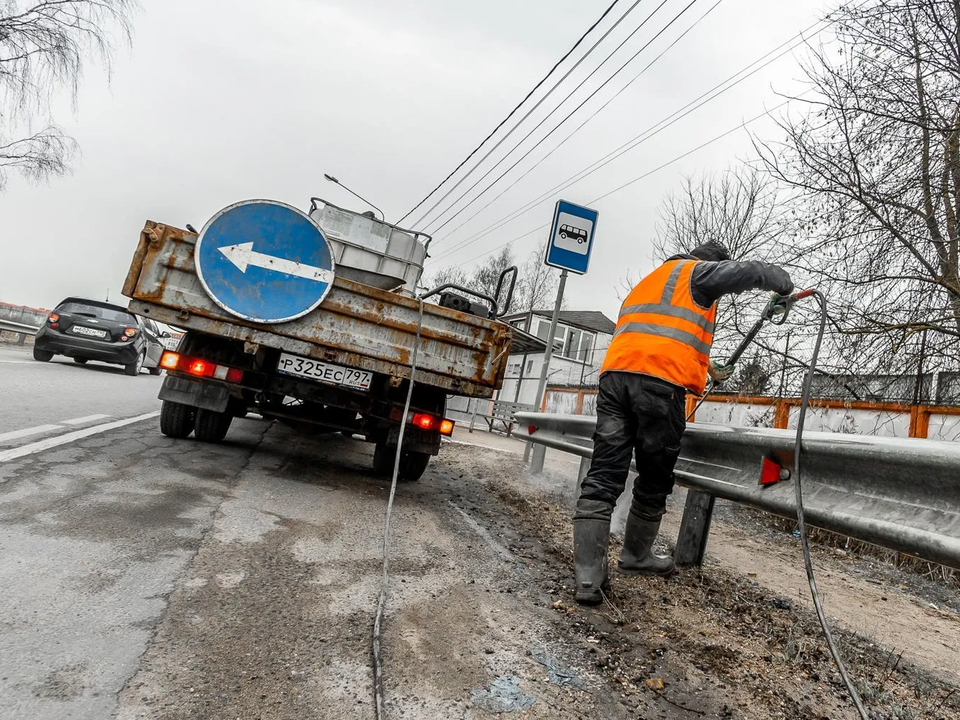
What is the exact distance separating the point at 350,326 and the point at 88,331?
10586 mm

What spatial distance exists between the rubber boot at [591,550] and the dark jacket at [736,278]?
1178mm

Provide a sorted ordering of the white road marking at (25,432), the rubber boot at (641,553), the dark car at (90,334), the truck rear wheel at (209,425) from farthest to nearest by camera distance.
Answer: the dark car at (90,334)
the truck rear wheel at (209,425)
the white road marking at (25,432)
the rubber boot at (641,553)

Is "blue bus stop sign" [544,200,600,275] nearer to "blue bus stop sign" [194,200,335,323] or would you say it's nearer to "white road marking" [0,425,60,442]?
"blue bus stop sign" [194,200,335,323]

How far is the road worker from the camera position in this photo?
127 inches

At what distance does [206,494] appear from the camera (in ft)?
13.9

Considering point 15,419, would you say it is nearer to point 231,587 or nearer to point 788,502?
→ point 231,587

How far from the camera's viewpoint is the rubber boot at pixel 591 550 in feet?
10.3

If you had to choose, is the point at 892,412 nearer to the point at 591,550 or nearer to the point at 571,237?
the point at 571,237

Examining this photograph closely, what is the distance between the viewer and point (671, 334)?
3336mm

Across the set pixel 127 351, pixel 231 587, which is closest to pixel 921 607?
pixel 231 587

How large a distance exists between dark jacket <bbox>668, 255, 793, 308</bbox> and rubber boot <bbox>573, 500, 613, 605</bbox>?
46.4 inches

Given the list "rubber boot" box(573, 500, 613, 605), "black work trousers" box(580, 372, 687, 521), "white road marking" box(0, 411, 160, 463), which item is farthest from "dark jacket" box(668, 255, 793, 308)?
"white road marking" box(0, 411, 160, 463)

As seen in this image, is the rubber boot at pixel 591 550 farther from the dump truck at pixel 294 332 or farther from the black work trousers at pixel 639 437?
the dump truck at pixel 294 332

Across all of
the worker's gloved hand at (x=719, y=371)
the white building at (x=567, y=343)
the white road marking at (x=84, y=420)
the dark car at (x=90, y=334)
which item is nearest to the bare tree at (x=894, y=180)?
the worker's gloved hand at (x=719, y=371)
